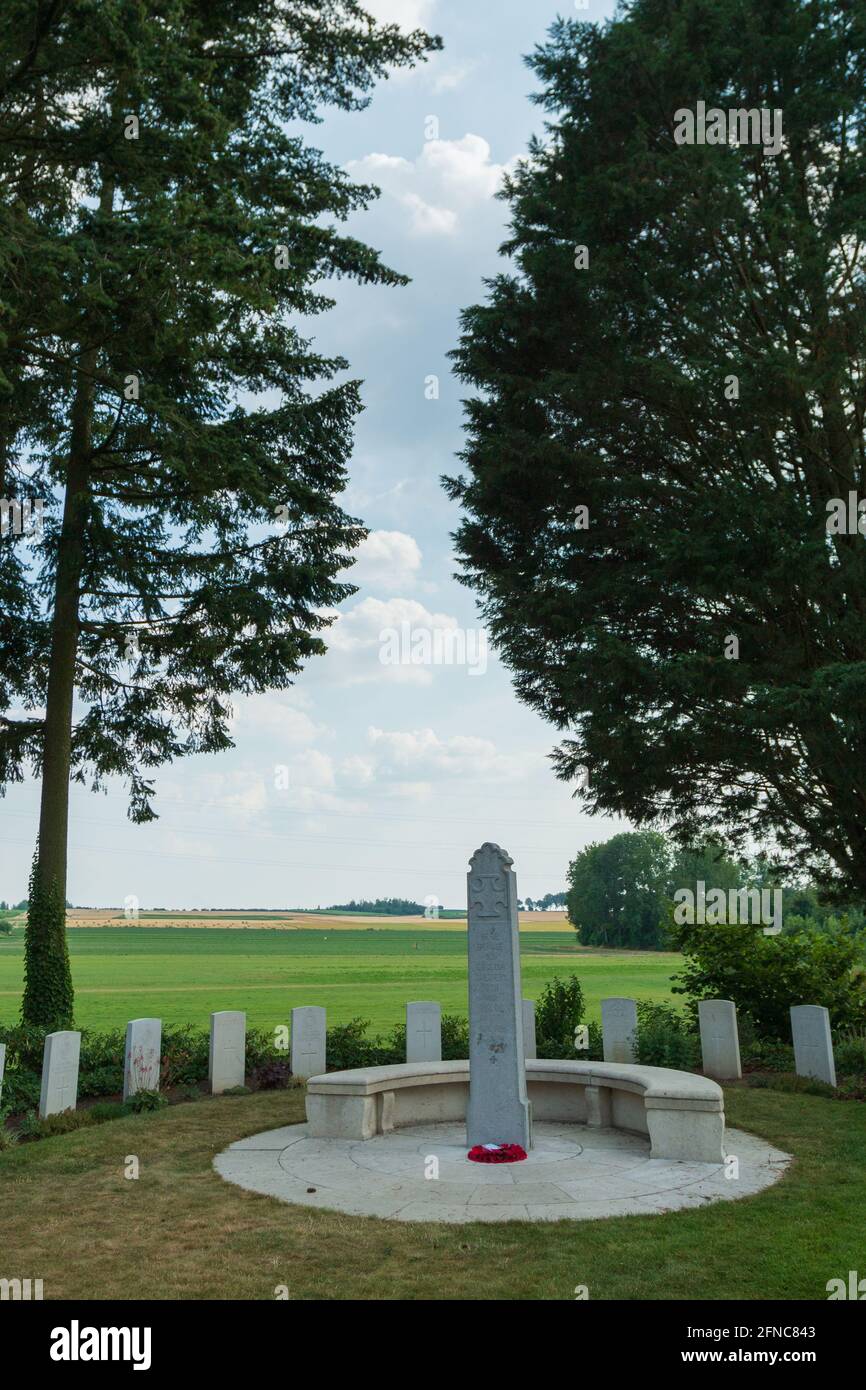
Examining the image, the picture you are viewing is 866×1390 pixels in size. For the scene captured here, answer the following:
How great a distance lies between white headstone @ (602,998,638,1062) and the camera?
41.9 ft

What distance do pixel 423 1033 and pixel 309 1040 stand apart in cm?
162

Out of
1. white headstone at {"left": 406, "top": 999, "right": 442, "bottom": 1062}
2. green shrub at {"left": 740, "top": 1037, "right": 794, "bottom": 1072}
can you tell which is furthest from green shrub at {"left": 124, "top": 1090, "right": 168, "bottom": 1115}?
green shrub at {"left": 740, "top": 1037, "right": 794, "bottom": 1072}

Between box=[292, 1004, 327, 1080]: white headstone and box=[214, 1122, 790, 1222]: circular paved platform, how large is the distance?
315 centimetres

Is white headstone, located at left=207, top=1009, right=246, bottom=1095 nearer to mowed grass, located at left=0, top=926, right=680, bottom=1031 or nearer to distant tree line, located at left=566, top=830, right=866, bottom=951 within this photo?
mowed grass, located at left=0, top=926, right=680, bottom=1031

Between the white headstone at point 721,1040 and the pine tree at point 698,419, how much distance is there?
2.95m

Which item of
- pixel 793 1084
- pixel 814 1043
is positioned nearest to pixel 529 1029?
pixel 793 1084

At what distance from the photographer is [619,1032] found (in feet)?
41.9

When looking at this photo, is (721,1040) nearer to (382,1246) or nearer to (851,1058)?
(851,1058)

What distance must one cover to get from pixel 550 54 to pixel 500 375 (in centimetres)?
513

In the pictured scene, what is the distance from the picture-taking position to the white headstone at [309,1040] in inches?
500

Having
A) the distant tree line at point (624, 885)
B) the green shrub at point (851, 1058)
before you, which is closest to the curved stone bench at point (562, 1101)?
the green shrub at point (851, 1058)

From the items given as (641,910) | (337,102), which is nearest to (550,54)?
(337,102)
